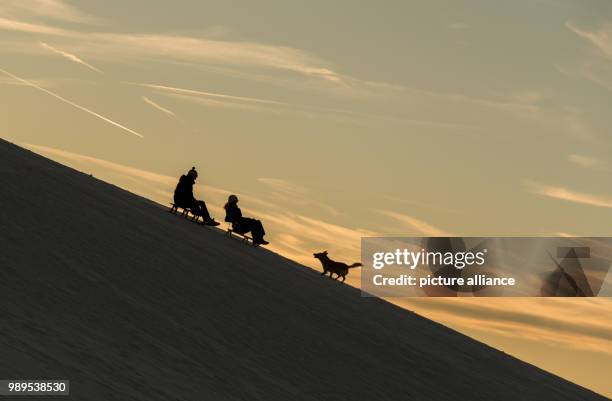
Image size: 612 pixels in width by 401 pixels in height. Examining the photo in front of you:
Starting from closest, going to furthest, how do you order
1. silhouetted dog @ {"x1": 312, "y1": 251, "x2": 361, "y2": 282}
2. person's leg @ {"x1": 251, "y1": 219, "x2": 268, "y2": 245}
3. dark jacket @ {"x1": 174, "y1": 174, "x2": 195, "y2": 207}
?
1. dark jacket @ {"x1": 174, "y1": 174, "x2": 195, "y2": 207}
2. person's leg @ {"x1": 251, "y1": 219, "x2": 268, "y2": 245}
3. silhouetted dog @ {"x1": 312, "y1": 251, "x2": 361, "y2": 282}

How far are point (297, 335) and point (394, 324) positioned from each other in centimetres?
518

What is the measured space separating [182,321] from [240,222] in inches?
304

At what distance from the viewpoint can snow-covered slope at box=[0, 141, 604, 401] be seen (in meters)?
9.03

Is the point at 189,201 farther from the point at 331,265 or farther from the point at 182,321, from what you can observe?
the point at 182,321

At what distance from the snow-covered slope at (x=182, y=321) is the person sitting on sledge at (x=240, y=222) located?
379mm

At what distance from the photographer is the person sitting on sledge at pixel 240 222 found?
19047 mm

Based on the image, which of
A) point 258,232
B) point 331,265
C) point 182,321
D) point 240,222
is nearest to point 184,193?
point 240,222

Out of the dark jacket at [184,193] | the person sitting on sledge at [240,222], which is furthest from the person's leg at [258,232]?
the dark jacket at [184,193]

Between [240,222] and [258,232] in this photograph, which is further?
[258,232]

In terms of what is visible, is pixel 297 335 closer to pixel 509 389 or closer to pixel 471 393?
pixel 471 393

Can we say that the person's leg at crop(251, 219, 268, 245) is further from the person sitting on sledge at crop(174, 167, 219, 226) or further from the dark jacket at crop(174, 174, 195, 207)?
the dark jacket at crop(174, 174, 195, 207)

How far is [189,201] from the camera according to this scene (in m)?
19.7

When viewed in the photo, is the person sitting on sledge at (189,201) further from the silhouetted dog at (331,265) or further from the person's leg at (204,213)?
the silhouetted dog at (331,265)

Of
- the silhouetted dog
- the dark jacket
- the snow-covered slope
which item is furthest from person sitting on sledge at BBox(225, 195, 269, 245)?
the silhouetted dog
